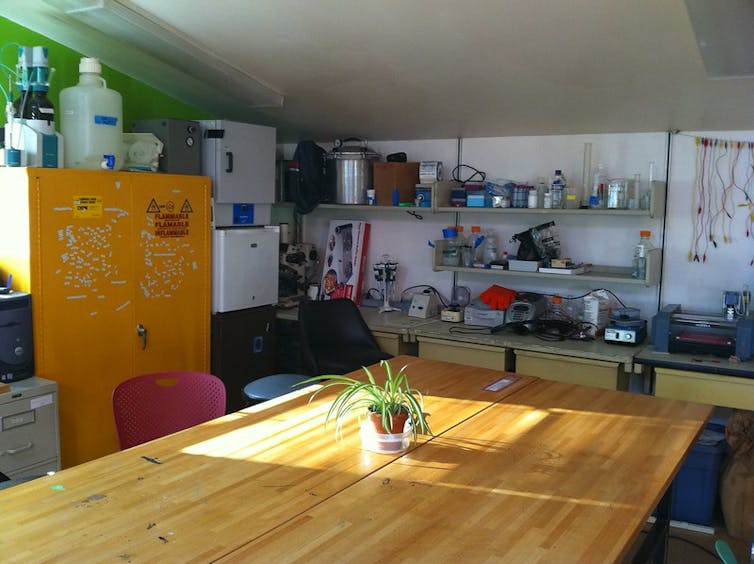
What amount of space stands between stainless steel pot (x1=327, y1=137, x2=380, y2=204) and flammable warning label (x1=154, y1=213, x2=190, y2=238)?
1.31m

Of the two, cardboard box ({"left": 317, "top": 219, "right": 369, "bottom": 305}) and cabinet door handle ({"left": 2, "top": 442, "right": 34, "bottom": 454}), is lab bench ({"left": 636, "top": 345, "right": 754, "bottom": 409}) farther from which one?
cabinet door handle ({"left": 2, "top": 442, "right": 34, "bottom": 454})

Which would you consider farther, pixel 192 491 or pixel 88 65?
pixel 88 65

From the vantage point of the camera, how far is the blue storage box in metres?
3.57

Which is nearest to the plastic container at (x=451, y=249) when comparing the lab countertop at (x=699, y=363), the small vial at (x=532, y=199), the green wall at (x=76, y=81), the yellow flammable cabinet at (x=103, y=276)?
the small vial at (x=532, y=199)

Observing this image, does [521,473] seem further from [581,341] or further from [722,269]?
[722,269]

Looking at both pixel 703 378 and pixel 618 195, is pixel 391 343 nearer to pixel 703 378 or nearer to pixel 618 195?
pixel 618 195

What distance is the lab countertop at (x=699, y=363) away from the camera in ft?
11.4

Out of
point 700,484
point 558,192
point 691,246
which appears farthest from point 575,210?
point 700,484

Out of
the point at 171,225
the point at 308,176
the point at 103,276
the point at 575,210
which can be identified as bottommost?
the point at 103,276

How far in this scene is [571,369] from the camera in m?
3.94

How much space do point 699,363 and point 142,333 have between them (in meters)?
2.90

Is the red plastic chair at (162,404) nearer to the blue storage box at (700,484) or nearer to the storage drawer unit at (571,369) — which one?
the storage drawer unit at (571,369)

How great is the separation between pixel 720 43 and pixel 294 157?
9.95 feet

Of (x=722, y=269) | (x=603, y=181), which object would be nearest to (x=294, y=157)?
(x=603, y=181)
